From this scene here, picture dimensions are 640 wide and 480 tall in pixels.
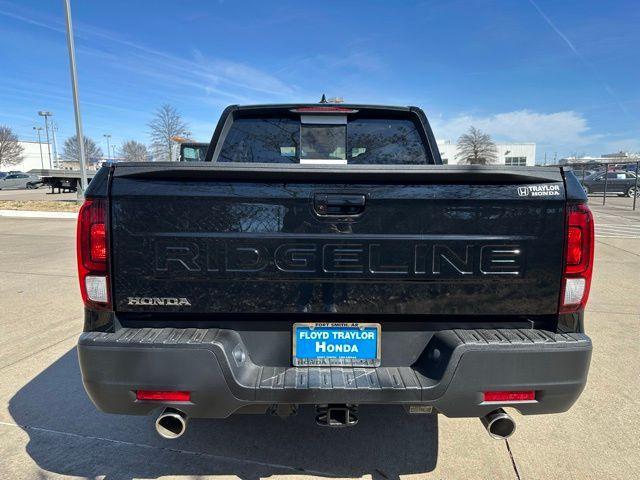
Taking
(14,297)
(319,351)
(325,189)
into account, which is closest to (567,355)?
(319,351)

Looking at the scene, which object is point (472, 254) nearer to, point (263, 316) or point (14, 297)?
point (263, 316)

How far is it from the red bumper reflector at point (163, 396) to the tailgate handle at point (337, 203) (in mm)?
1088

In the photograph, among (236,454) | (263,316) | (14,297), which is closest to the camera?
(263,316)

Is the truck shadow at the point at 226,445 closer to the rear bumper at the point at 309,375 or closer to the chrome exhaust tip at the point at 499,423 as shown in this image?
the chrome exhaust tip at the point at 499,423

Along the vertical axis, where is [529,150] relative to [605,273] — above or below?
above

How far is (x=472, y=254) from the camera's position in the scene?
1.98 metres

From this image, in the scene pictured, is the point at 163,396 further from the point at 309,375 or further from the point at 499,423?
the point at 499,423

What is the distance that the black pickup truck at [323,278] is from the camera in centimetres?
194

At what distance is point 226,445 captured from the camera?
2.69m

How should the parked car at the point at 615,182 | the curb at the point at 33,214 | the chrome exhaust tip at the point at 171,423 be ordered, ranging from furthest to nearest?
the parked car at the point at 615,182
the curb at the point at 33,214
the chrome exhaust tip at the point at 171,423

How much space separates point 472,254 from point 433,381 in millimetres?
634

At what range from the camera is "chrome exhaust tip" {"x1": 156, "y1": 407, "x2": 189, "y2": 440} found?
6.66 ft

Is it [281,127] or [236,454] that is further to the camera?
[281,127]

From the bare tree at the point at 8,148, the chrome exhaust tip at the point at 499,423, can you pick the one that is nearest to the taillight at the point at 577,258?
the chrome exhaust tip at the point at 499,423
